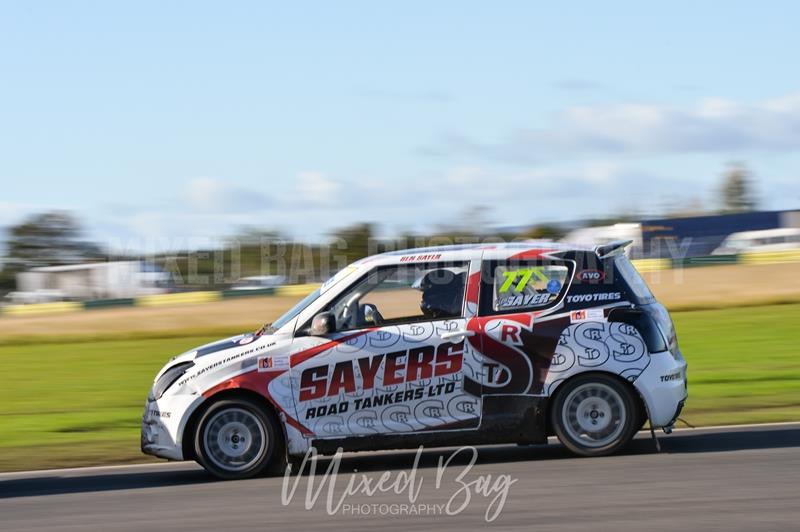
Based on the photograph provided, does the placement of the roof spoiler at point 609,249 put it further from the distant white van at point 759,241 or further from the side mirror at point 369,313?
the distant white van at point 759,241

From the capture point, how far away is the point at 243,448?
9.11m

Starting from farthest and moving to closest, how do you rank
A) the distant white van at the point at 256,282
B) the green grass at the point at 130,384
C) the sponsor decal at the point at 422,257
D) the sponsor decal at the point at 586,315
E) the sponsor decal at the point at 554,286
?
the distant white van at the point at 256,282, the green grass at the point at 130,384, the sponsor decal at the point at 422,257, the sponsor decal at the point at 554,286, the sponsor decal at the point at 586,315

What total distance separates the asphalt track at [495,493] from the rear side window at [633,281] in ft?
4.18

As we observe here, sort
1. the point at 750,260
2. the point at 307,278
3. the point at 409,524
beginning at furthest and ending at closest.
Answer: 1. the point at 307,278
2. the point at 750,260
3. the point at 409,524

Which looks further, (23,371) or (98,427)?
(23,371)

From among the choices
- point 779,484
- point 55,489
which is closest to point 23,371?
point 55,489

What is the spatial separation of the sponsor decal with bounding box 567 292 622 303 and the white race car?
9cm

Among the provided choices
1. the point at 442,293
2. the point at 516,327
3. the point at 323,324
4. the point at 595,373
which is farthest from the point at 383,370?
the point at 595,373

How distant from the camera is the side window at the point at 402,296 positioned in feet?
30.3

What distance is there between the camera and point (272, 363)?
913cm

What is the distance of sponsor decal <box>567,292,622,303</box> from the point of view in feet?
30.5

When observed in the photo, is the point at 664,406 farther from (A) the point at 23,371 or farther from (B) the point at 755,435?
(A) the point at 23,371

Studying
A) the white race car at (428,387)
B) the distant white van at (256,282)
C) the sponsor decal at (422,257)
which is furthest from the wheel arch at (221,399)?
the distant white van at (256,282)

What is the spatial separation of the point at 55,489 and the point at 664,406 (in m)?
4.97
